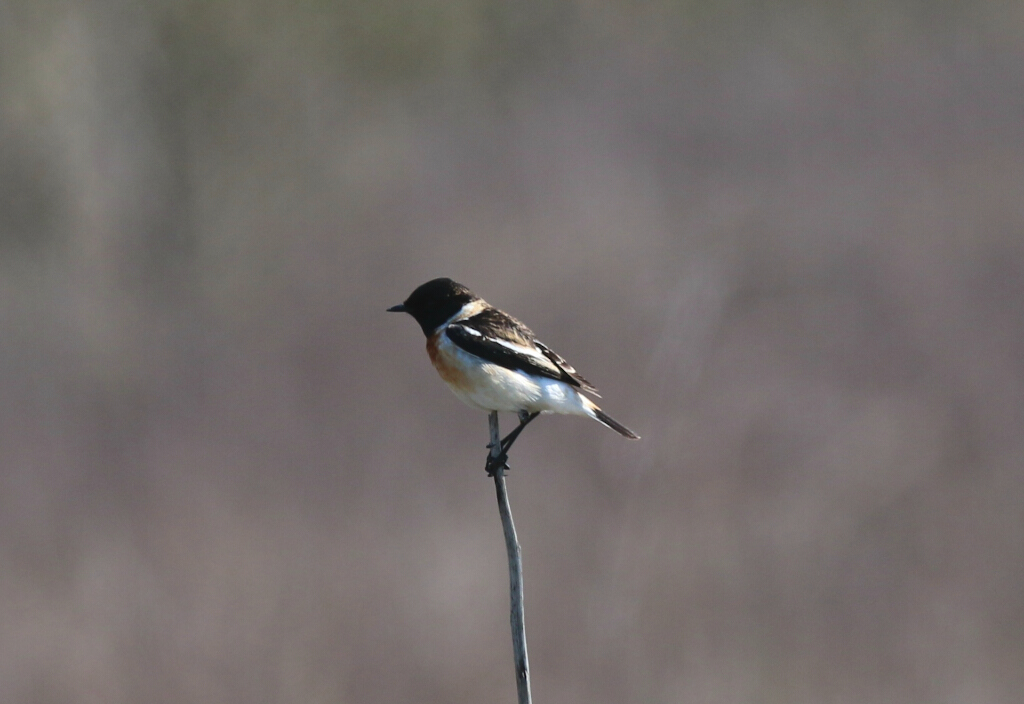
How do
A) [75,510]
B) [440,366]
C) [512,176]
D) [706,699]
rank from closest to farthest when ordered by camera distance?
[440,366]
[706,699]
[75,510]
[512,176]

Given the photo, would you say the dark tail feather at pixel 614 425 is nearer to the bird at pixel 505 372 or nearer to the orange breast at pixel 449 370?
the bird at pixel 505 372

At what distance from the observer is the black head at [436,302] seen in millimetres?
4367

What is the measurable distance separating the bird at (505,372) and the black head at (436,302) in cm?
5

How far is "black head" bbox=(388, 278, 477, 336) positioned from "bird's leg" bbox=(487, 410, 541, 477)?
54 cm

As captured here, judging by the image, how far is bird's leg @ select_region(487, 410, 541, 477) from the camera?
372 centimetres

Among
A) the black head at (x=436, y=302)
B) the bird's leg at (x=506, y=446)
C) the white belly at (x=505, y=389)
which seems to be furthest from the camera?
the black head at (x=436, y=302)

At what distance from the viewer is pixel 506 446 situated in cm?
404

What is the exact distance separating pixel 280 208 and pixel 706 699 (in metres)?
6.98

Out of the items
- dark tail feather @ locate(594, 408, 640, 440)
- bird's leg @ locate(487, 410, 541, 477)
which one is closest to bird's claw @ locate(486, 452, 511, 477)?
bird's leg @ locate(487, 410, 541, 477)

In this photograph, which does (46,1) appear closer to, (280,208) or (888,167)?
(280,208)

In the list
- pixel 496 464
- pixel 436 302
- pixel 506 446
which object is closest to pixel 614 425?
pixel 506 446

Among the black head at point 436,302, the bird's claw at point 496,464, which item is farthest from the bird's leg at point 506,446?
the black head at point 436,302

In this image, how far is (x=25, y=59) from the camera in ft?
40.0

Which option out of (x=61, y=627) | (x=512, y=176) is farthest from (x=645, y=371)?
(x=61, y=627)
